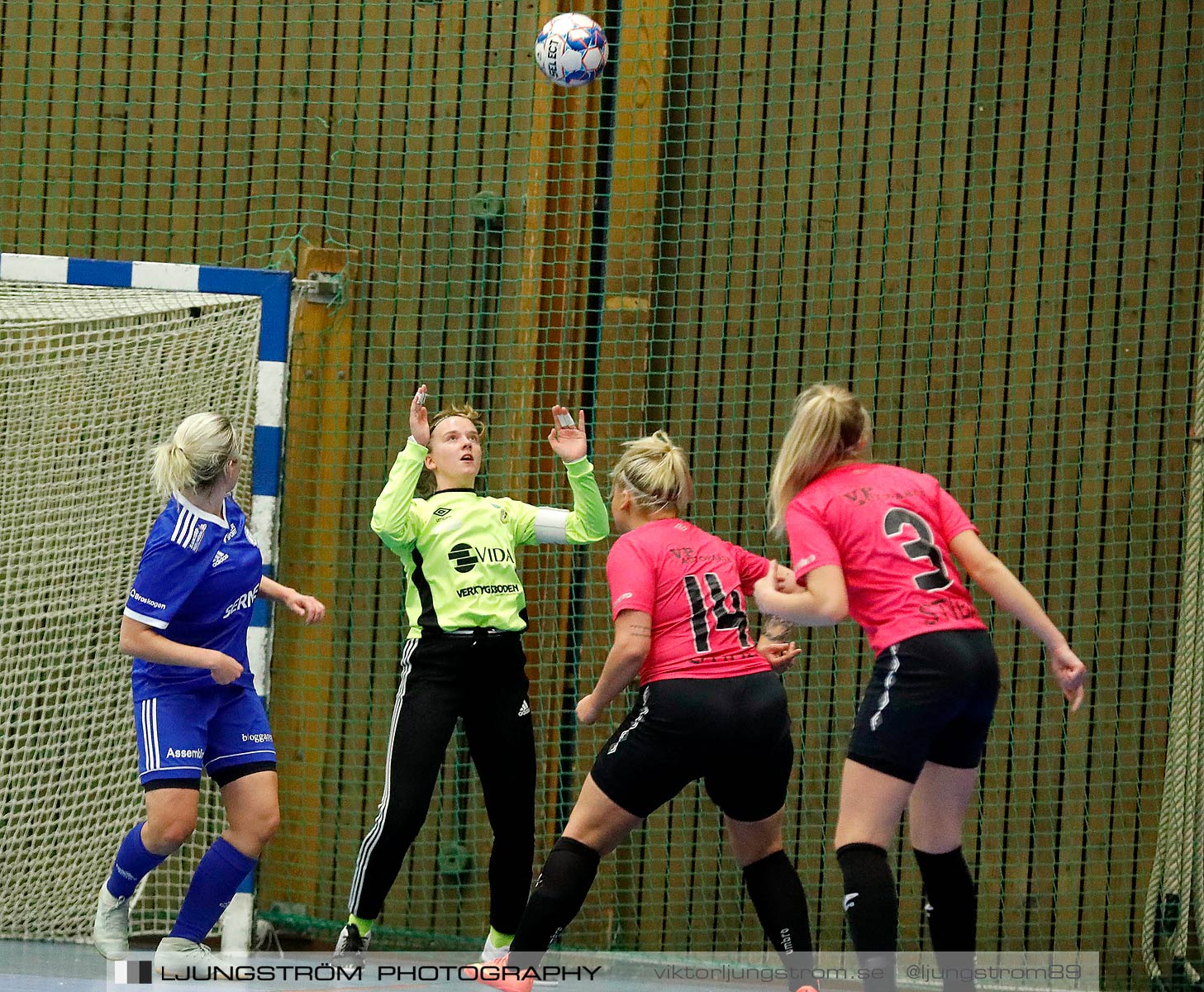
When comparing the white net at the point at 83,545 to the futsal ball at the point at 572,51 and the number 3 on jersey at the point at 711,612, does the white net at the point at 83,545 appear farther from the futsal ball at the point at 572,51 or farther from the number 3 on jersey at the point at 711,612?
the number 3 on jersey at the point at 711,612

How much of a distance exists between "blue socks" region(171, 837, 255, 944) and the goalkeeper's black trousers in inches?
18.0

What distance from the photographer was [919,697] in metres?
3.47

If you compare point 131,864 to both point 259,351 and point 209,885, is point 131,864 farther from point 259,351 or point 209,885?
point 259,351

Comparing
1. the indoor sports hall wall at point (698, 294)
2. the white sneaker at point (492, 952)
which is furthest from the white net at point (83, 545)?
the white sneaker at point (492, 952)

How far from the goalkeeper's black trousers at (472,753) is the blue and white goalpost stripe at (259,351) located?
841 mm

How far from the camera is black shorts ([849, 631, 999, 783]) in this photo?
3463mm

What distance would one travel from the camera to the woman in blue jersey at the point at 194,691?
159 inches

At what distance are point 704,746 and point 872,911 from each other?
2.09 feet

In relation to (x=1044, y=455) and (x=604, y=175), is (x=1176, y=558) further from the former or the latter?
(x=604, y=175)

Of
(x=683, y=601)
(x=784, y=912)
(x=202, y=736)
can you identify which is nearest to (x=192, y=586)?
(x=202, y=736)

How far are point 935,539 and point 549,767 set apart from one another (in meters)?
2.57

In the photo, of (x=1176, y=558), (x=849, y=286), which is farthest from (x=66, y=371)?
(x=1176, y=558)

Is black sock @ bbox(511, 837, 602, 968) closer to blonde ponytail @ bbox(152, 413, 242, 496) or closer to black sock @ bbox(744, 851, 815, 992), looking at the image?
black sock @ bbox(744, 851, 815, 992)

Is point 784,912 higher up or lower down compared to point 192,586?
lower down
